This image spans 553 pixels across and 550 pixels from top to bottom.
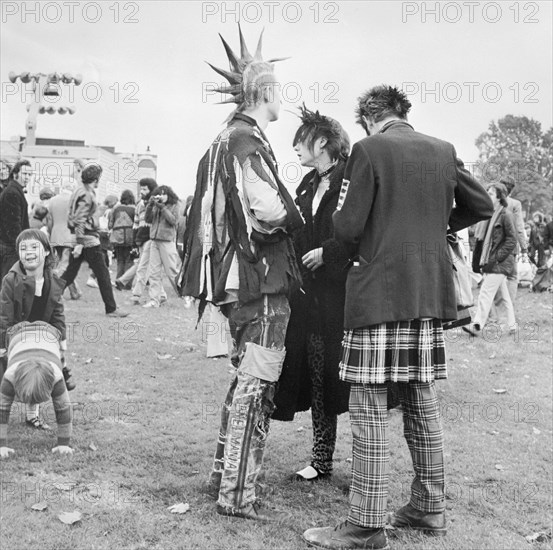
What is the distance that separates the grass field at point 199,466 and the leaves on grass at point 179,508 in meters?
0.03

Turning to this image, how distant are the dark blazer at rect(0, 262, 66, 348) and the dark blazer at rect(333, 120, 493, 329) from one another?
242cm

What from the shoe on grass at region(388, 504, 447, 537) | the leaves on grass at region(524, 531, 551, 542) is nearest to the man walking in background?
the shoe on grass at region(388, 504, 447, 537)

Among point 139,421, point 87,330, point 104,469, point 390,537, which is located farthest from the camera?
point 87,330

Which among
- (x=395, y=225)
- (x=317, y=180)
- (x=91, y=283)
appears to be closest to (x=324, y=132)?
(x=317, y=180)

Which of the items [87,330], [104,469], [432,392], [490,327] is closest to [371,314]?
[432,392]

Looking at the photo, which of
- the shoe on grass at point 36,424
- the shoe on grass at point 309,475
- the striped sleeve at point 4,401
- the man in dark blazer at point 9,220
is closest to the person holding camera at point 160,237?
the man in dark blazer at point 9,220

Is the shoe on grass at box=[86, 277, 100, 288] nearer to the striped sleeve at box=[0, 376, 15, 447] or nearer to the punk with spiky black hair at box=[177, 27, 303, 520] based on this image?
the striped sleeve at box=[0, 376, 15, 447]

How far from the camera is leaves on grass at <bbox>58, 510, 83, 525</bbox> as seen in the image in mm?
3559

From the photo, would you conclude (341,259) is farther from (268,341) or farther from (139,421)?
(139,421)

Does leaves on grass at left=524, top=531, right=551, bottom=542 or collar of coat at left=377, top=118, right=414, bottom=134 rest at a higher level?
collar of coat at left=377, top=118, right=414, bottom=134

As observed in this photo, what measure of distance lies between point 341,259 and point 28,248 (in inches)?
91.5

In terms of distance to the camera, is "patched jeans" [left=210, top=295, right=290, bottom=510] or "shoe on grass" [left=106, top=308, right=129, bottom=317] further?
"shoe on grass" [left=106, top=308, right=129, bottom=317]

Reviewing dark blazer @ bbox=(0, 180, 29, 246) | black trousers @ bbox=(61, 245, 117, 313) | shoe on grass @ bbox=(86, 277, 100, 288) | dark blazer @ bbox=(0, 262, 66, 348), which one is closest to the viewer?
dark blazer @ bbox=(0, 262, 66, 348)

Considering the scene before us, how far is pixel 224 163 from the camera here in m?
3.65
